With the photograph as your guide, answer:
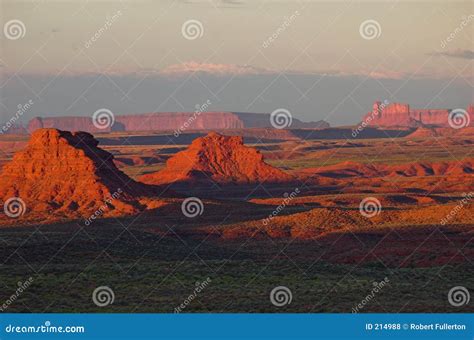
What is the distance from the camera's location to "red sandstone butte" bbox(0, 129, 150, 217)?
306ft

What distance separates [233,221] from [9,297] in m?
48.2

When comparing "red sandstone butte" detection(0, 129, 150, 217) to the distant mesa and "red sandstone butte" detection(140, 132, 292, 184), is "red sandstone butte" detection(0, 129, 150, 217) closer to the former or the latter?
"red sandstone butte" detection(140, 132, 292, 184)

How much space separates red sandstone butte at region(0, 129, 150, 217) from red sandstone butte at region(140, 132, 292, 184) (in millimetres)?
52530

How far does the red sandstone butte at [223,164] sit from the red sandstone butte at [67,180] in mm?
52530

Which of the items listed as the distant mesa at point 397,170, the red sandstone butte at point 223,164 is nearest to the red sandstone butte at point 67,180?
the red sandstone butte at point 223,164

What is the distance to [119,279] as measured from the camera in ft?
161

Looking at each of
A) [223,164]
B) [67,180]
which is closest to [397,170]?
[223,164]

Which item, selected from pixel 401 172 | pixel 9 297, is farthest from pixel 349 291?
pixel 401 172

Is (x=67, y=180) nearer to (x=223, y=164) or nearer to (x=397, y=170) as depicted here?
(x=223, y=164)

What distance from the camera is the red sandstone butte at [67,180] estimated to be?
306 ft

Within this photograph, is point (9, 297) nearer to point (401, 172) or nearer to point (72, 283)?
point (72, 283)

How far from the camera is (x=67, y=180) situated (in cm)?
9706

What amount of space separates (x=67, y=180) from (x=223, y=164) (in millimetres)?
63074

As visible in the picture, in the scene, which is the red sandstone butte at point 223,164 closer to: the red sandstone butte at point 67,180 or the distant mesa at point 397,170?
the distant mesa at point 397,170
